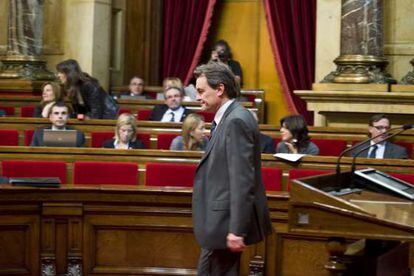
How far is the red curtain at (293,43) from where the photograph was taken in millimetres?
10859

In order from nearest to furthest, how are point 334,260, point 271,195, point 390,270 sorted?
point 334,260 → point 390,270 → point 271,195

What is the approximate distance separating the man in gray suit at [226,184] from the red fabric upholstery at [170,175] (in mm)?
2260

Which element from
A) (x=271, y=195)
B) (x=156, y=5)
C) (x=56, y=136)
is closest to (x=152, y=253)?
(x=271, y=195)

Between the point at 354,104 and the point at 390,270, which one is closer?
the point at 390,270

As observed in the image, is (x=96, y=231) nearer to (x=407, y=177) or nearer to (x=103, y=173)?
(x=103, y=173)

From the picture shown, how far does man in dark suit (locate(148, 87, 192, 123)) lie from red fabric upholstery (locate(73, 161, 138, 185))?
92.9 inches

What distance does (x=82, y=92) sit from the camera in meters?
9.02

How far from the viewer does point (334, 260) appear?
3857 millimetres

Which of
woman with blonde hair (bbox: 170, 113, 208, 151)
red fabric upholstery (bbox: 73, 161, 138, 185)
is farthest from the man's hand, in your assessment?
woman with blonde hair (bbox: 170, 113, 208, 151)

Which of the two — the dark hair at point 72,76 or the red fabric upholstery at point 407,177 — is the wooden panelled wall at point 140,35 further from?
the red fabric upholstery at point 407,177

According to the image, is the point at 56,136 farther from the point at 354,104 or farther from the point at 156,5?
the point at 156,5

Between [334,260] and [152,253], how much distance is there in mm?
2106

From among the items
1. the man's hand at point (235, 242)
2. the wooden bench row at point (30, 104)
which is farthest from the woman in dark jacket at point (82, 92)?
the man's hand at point (235, 242)

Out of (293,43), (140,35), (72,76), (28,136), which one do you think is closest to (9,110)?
(72,76)
